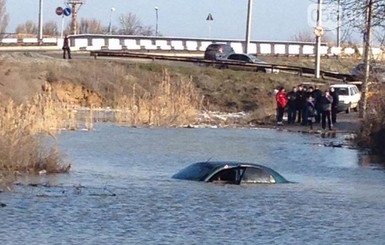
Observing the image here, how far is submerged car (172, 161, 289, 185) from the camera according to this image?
78.0 ft

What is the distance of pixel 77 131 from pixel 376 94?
34.2ft

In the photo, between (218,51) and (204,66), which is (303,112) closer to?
(204,66)

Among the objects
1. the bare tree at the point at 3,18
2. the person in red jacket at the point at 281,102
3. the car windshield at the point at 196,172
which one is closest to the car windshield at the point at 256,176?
the car windshield at the point at 196,172

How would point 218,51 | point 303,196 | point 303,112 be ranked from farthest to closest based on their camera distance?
point 218,51
point 303,112
point 303,196

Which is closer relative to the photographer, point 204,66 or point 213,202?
point 213,202

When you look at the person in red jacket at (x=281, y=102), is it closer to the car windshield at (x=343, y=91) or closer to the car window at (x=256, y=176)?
the car windshield at (x=343, y=91)

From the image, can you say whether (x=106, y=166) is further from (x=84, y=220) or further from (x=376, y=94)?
(x=376, y=94)

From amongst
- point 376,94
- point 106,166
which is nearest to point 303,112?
point 376,94

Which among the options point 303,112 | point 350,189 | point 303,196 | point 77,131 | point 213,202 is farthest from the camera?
point 303,112

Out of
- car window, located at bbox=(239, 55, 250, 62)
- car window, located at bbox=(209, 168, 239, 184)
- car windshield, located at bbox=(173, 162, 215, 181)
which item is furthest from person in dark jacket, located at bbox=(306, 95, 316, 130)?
car window, located at bbox=(239, 55, 250, 62)

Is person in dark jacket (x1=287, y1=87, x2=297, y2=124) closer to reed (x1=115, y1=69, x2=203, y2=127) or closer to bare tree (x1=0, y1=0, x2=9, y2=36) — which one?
reed (x1=115, y1=69, x2=203, y2=127)

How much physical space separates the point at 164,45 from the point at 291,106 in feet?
141

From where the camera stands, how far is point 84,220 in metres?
17.9

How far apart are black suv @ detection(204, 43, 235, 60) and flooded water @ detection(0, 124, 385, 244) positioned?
127ft
